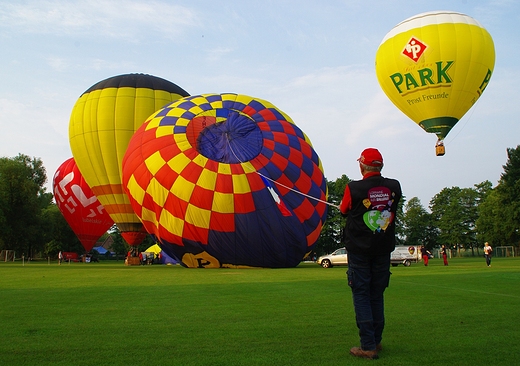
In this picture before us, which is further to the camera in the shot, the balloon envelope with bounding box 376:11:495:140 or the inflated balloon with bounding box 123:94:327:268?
the balloon envelope with bounding box 376:11:495:140

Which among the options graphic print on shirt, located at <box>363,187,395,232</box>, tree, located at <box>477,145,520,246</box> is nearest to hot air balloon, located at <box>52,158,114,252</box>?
graphic print on shirt, located at <box>363,187,395,232</box>

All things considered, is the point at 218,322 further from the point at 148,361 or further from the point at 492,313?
the point at 492,313

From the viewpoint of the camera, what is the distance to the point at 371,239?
3908 mm

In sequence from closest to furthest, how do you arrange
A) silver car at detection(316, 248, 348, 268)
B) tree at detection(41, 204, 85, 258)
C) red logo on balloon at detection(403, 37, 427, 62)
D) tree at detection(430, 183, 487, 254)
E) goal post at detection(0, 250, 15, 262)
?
1. red logo on balloon at detection(403, 37, 427, 62)
2. silver car at detection(316, 248, 348, 268)
3. goal post at detection(0, 250, 15, 262)
4. tree at detection(41, 204, 85, 258)
5. tree at detection(430, 183, 487, 254)

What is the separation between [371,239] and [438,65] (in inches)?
729

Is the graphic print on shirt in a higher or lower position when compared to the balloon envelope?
lower

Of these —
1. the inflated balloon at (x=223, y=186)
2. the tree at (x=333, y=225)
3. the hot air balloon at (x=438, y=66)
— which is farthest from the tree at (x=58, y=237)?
the hot air balloon at (x=438, y=66)

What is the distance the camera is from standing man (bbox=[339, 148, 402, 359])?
154 inches

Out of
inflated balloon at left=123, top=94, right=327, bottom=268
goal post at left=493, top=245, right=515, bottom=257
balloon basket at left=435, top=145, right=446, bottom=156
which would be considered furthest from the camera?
goal post at left=493, top=245, right=515, bottom=257

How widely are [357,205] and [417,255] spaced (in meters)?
30.5

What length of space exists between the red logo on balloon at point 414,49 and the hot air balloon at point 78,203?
2295 cm

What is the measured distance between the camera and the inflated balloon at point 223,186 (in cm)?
1864

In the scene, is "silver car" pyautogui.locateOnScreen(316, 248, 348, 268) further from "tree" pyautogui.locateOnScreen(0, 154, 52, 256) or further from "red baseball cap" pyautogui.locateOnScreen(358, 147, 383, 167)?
"tree" pyautogui.locateOnScreen(0, 154, 52, 256)

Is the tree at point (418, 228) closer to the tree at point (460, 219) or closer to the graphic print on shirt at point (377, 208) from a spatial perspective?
the tree at point (460, 219)
